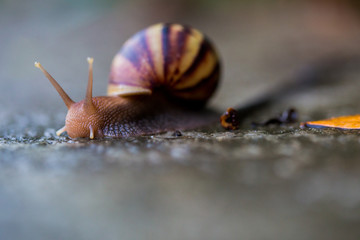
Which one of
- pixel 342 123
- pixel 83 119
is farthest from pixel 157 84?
pixel 342 123

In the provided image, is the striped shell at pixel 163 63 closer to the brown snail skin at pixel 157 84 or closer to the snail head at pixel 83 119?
the brown snail skin at pixel 157 84

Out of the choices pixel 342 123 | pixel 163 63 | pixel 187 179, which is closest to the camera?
pixel 187 179

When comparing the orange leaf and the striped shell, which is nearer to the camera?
the orange leaf

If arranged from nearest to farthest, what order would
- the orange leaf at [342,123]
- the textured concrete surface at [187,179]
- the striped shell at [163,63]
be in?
the textured concrete surface at [187,179], the orange leaf at [342,123], the striped shell at [163,63]

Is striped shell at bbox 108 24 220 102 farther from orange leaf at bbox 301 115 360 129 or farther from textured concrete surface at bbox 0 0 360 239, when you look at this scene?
orange leaf at bbox 301 115 360 129

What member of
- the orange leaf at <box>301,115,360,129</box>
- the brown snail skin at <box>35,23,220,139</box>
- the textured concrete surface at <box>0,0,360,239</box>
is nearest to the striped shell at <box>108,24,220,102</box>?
the brown snail skin at <box>35,23,220,139</box>

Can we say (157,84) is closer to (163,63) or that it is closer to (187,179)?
(163,63)

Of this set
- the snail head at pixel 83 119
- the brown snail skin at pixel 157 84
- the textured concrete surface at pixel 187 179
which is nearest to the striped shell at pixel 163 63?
the brown snail skin at pixel 157 84
